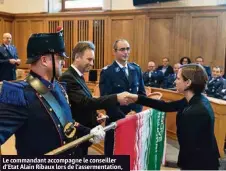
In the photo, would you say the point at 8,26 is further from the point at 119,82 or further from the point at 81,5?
the point at 119,82

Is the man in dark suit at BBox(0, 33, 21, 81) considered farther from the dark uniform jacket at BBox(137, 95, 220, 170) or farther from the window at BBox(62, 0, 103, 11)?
the dark uniform jacket at BBox(137, 95, 220, 170)

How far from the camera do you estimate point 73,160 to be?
57.1 inches

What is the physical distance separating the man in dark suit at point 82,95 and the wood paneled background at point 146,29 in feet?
20.9

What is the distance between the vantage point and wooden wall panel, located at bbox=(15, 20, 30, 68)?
10.4 m

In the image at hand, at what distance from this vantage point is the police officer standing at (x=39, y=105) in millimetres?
1519

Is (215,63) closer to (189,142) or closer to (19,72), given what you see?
(19,72)

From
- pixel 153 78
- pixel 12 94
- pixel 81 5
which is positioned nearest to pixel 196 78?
pixel 12 94

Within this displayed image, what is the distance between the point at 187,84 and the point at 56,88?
0.98m

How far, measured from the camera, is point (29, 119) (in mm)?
1567

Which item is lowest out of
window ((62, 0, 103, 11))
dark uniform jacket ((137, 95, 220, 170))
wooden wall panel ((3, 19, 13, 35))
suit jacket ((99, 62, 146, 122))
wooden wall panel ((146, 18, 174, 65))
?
dark uniform jacket ((137, 95, 220, 170))

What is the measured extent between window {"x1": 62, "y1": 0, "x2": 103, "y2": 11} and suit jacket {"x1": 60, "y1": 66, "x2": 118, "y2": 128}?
7.62 m

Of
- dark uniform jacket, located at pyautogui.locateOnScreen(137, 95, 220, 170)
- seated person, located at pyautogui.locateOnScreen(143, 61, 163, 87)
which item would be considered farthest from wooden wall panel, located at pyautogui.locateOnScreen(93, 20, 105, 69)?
dark uniform jacket, located at pyautogui.locateOnScreen(137, 95, 220, 170)

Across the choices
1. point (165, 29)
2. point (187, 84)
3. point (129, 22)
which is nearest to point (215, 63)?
point (165, 29)

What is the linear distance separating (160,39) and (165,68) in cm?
104
